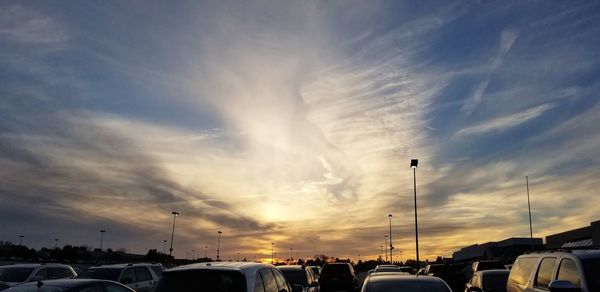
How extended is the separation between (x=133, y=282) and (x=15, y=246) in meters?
113

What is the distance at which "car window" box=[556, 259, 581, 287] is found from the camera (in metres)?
8.05

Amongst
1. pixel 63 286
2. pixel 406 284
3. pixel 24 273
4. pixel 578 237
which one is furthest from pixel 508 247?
pixel 63 286

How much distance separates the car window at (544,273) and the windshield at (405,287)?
178cm

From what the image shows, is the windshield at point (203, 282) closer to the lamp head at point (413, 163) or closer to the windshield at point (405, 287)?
the windshield at point (405, 287)

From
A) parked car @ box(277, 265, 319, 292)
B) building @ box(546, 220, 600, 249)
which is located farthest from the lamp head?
parked car @ box(277, 265, 319, 292)

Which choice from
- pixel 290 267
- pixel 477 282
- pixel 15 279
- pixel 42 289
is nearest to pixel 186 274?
pixel 42 289

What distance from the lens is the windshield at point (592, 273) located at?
767 centimetres

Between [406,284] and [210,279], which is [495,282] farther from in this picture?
[210,279]

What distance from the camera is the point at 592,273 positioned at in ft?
25.7

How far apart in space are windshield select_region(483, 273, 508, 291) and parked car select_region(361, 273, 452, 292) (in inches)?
232

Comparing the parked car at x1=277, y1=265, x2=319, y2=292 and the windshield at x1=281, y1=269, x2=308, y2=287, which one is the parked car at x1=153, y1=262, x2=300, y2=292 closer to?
the parked car at x1=277, y1=265, x2=319, y2=292

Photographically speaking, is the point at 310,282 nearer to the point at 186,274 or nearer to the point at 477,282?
the point at 477,282

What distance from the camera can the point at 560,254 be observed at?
354 inches

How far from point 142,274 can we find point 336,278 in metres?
10.7
